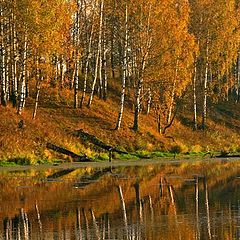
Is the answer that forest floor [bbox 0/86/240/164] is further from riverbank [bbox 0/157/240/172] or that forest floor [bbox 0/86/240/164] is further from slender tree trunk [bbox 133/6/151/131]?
riverbank [bbox 0/157/240/172]

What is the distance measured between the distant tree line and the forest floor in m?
1.07

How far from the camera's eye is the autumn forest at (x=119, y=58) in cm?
4759

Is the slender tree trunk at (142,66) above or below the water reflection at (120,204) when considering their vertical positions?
above

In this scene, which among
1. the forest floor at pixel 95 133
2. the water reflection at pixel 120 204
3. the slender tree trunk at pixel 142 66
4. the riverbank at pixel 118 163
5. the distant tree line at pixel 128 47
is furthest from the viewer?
the slender tree trunk at pixel 142 66

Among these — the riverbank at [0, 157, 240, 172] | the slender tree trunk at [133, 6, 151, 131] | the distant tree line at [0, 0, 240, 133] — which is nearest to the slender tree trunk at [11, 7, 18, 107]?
the distant tree line at [0, 0, 240, 133]

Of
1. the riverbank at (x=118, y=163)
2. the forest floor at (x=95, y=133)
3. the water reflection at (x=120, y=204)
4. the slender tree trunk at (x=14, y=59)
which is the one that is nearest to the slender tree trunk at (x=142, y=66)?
the forest floor at (x=95, y=133)

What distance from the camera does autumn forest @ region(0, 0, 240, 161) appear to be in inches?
1874

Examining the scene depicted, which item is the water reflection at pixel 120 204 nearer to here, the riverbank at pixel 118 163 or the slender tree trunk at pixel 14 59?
the riverbank at pixel 118 163

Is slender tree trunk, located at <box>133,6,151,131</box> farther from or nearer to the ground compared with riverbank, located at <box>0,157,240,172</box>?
farther from the ground

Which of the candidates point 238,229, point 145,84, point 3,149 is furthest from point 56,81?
point 238,229

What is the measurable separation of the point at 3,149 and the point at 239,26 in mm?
34783

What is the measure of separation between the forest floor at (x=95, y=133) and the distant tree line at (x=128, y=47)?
1065 millimetres

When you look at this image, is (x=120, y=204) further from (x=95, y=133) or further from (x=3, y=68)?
(x=95, y=133)

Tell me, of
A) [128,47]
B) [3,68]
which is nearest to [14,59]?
[3,68]
